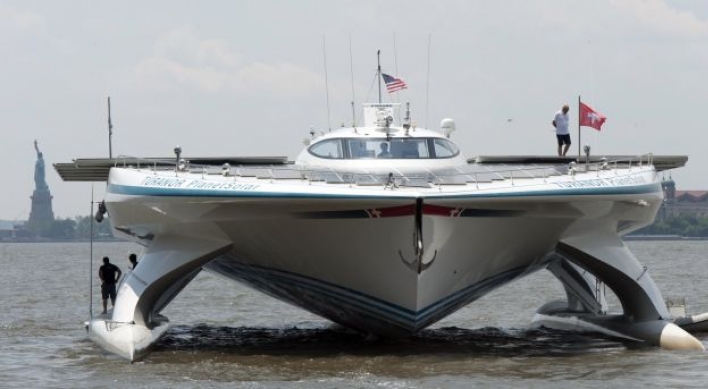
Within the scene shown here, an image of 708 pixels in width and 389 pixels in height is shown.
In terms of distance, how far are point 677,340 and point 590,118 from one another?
595 centimetres

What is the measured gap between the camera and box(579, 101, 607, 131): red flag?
24.6 m

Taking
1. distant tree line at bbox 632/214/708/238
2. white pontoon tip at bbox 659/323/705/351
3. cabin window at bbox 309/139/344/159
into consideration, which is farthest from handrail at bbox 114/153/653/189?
distant tree line at bbox 632/214/708/238

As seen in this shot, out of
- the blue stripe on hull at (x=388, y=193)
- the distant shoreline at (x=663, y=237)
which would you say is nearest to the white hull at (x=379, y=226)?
the blue stripe on hull at (x=388, y=193)

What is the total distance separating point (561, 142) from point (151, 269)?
27.2ft

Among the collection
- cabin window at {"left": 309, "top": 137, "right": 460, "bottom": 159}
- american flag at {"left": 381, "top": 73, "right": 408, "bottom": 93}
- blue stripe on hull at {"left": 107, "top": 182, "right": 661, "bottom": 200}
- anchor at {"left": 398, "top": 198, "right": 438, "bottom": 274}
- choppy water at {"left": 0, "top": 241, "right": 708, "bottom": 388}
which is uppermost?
american flag at {"left": 381, "top": 73, "right": 408, "bottom": 93}

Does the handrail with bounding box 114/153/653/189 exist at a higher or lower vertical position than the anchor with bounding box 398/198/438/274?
higher

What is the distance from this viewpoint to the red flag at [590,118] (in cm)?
2458

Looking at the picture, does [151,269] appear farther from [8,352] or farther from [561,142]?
[561,142]

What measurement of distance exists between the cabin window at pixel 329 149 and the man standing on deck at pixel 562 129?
196 inches

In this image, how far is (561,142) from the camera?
81.3 feet

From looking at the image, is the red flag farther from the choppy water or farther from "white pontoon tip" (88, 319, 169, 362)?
"white pontoon tip" (88, 319, 169, 362)

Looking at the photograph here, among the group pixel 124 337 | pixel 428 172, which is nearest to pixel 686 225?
pixel 428 172

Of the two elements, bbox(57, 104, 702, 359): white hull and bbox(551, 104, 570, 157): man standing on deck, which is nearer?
bbox(57, 104, 702, 359): white hull

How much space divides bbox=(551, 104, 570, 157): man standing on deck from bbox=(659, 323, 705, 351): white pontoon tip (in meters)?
5.31
